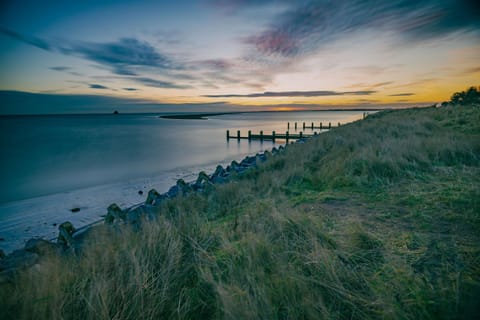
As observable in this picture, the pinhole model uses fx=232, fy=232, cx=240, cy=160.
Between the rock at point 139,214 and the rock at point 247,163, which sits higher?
the rock at point 247,163

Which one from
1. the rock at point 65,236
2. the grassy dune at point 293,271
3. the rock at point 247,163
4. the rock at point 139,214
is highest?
the grassy dune at point 293,271

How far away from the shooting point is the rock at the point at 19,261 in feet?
13.3

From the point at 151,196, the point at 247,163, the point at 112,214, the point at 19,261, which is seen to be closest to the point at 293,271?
the point at 19,261

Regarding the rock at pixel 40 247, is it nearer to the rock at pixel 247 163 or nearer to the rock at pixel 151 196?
the rock at pixel 151 196

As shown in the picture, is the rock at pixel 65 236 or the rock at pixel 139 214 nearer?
the rock at pixel 65 236

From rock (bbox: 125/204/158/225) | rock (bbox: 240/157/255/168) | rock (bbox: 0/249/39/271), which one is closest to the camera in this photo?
rock (bbox: 0/249/39/271)

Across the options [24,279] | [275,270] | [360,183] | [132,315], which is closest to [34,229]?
[24,279]

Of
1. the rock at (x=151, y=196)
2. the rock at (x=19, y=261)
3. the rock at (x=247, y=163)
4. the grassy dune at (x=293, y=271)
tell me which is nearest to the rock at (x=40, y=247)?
the rock at (x=19, y=261)

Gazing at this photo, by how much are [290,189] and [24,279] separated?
4872mm

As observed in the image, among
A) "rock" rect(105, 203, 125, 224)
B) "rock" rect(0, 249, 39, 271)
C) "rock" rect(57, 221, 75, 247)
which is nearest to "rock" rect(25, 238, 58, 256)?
"rock" rect(0, 249, 39, 271)

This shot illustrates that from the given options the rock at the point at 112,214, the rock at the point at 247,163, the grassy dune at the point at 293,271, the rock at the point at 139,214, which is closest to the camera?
the grassy dune at the point at 293,271

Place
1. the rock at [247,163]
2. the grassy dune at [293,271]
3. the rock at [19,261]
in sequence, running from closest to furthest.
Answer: the grassy dune at [293,271]
the rock at [19,261]
the rock at [247,163]

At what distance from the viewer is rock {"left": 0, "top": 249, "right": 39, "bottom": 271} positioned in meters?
4.06

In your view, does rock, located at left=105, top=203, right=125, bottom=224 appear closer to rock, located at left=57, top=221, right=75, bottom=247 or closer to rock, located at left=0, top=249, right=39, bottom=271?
rock, located at left=57, top=221, right=75, bottom=247
